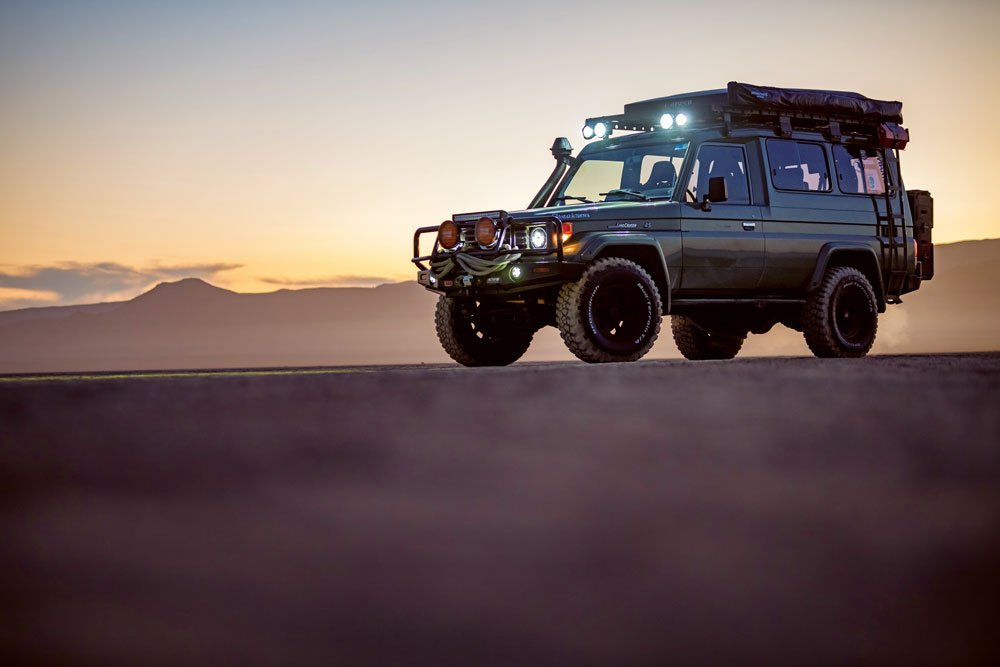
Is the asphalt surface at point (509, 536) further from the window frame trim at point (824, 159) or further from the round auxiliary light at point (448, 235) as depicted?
the window frame trim at point (824, 159)

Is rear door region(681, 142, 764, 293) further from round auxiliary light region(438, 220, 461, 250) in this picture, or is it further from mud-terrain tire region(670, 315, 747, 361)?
mud-terrain tire region(670, 315, 747, 361)

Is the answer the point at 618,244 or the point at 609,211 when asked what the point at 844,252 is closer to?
the point at 618,244

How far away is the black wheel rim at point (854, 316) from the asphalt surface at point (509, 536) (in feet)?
24.3

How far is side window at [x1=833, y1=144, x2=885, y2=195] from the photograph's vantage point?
14.8 metres

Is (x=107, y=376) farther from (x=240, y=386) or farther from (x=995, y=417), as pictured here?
(x=995, y=417)

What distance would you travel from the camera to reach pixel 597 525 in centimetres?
388

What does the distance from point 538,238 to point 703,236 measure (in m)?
1.91

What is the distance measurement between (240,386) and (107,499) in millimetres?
4833

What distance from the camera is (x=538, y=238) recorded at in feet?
39.8

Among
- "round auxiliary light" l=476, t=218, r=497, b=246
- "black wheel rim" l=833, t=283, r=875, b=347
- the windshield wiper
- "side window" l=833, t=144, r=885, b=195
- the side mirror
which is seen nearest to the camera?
"round auxiliary light" l=476, t=218, r=497, b=246

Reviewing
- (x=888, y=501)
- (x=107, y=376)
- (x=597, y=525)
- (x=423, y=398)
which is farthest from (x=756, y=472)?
(x=107, y=376)

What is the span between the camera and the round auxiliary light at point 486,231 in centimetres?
1238

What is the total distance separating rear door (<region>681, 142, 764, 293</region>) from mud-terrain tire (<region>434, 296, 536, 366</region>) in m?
1.88

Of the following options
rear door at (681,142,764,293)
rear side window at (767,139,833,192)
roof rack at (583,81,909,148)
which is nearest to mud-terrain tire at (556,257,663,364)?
rear door at (681,142,764,293)
